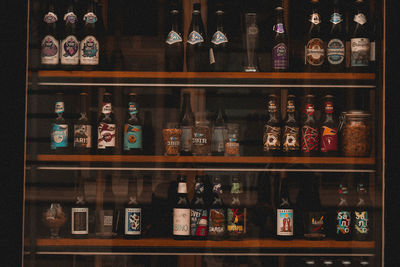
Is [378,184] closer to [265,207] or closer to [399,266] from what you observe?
[399,266]

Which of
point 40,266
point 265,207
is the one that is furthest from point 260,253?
point 40,266

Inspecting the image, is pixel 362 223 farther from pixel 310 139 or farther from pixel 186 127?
pixel 186 127

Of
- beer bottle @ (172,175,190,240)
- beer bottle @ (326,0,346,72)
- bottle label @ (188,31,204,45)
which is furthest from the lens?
bottle label @ (188,31,204,45)

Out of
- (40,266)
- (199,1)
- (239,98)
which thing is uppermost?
(199,1)

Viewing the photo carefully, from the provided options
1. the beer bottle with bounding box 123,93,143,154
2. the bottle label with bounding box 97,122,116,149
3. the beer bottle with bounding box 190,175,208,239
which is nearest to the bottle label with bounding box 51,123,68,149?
the bottle label with bounding box 97,122,116,149

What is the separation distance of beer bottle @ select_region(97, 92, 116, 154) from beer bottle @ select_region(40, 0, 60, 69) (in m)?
0.30

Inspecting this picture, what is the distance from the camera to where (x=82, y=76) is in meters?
2.03

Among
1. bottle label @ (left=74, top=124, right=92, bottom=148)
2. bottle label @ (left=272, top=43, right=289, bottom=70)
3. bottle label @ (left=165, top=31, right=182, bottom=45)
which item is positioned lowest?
bottle label @ (left=74, top=124, right=92, bottom=148)

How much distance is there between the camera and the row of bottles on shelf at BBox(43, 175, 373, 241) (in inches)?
80.5

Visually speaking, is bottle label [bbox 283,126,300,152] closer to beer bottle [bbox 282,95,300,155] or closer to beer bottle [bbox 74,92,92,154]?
beer bottle [bbox 282,95,300,155]

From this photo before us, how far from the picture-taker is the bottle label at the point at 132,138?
6.91 ft

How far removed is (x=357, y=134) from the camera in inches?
81.9

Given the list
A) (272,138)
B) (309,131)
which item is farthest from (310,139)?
(272,138)

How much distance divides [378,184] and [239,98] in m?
0.75
